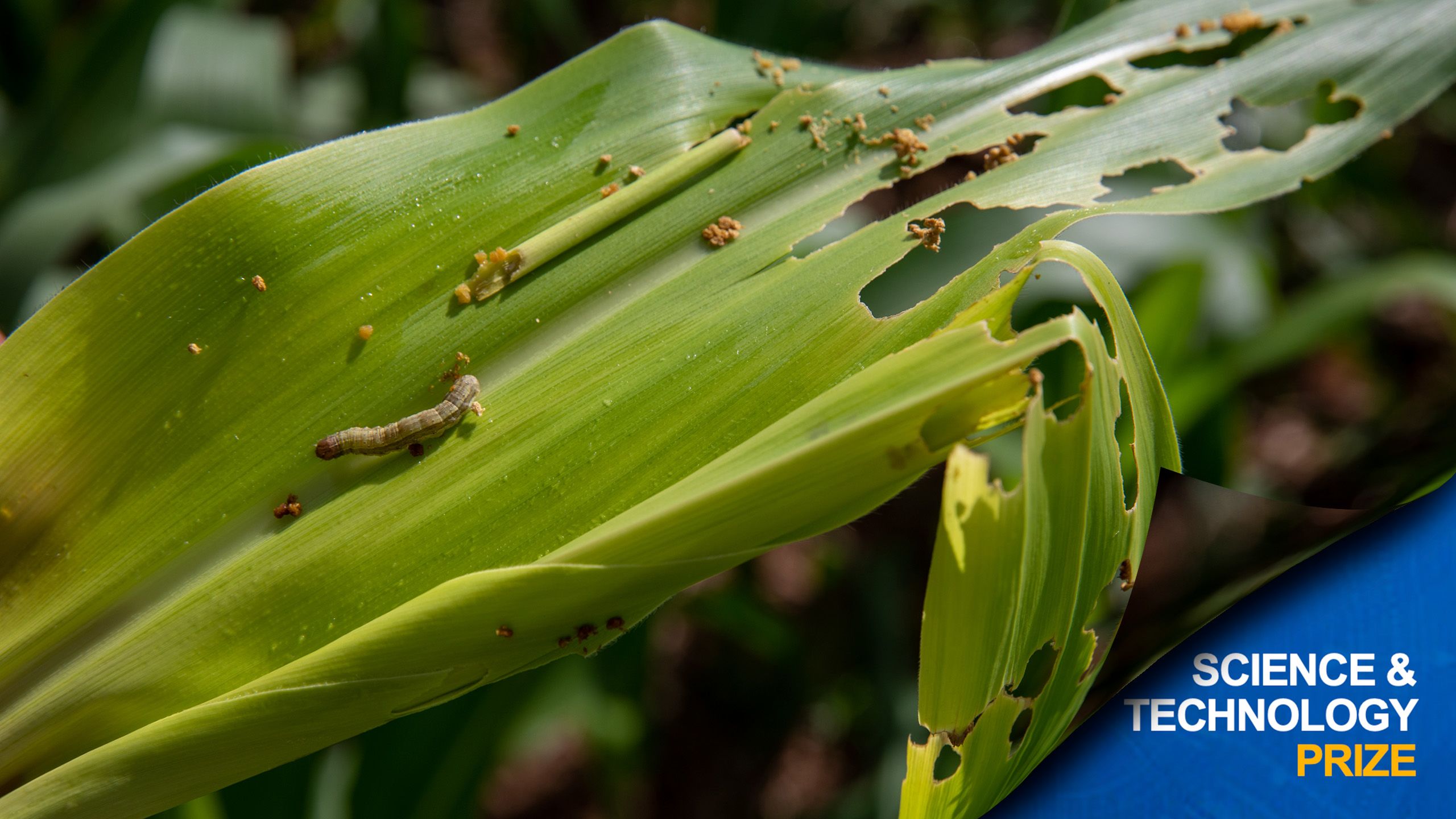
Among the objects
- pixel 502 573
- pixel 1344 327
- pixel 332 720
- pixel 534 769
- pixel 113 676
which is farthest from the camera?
pixel 534 769

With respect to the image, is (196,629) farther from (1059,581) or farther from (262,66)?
(262,66)

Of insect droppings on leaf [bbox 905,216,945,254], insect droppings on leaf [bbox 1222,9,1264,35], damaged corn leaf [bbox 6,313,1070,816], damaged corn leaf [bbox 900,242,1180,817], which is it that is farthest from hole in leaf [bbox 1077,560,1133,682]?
insect droppings on leaf [bbox 1222,9,1264,35]

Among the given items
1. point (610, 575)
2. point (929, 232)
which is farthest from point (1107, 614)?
point (610, 575)

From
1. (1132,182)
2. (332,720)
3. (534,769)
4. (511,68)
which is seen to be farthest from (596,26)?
(332,720)

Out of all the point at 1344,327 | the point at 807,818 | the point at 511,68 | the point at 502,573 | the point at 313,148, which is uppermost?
the point at 313,148

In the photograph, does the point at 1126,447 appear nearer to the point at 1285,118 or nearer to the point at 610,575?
the point at 610,575
